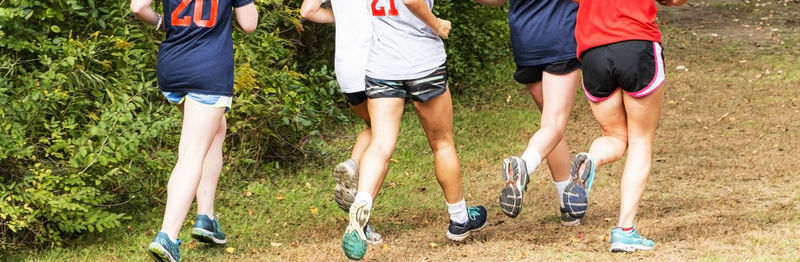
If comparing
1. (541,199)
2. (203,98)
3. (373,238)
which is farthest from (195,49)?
(541,199)

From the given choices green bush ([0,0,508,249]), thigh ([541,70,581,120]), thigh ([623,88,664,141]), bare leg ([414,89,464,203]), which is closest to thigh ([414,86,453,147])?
bare leg ([414,89,464,203])

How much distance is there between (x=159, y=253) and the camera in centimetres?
528

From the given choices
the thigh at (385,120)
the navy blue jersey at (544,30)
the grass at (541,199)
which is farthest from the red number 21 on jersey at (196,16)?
the navy blue jersey at (544,30)

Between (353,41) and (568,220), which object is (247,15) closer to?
(353,41)

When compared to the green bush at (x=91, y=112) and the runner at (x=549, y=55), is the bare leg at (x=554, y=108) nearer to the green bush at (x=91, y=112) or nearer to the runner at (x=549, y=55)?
the runner at (x=549, y=55)

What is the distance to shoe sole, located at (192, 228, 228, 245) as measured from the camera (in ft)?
19.6

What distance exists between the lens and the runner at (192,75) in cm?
542

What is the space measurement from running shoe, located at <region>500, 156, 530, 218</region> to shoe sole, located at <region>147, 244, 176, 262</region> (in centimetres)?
163

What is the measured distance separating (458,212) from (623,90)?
3.75ft

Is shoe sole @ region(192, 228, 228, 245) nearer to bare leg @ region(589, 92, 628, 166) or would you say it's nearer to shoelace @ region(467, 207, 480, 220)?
shoelace @ region(467, 207, 480, 220)

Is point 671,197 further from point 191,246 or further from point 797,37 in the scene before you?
point 797,37

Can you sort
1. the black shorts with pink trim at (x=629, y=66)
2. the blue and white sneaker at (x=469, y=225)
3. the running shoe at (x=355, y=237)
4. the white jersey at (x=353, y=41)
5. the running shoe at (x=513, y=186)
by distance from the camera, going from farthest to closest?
the blue and white sneaker at (x=469, y=225), the white jersey at (x=353, y=41), the running shoe at (x=513, y=186), the black shorts with pink trim at (x=629, y=66), the running shoe at (x=355, y=237)

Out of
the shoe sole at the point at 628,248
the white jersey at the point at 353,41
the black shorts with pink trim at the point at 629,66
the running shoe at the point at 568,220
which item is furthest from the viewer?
the running shoe at the point at 568,220

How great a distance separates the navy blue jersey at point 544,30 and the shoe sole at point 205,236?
1.92 meters
